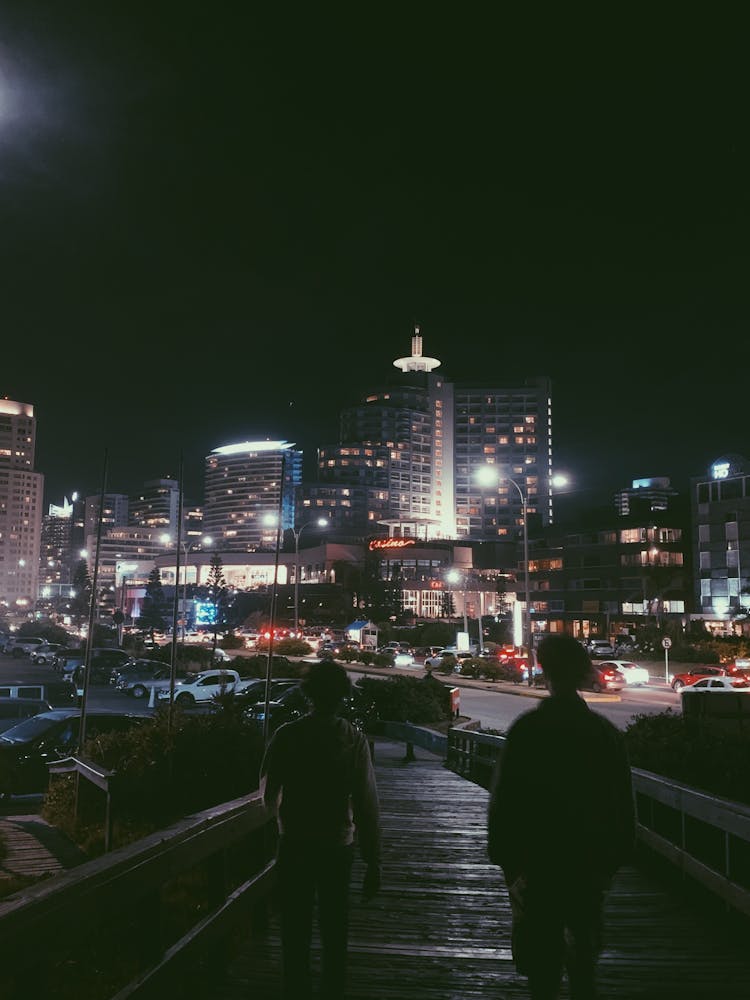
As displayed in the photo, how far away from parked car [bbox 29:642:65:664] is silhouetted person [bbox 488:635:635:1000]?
188 feet

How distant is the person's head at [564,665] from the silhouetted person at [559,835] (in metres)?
0.16

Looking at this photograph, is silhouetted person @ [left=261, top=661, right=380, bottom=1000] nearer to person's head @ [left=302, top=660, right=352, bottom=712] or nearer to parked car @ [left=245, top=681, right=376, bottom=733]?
person's head @ [left=302, top=660, right=352, bottom=712]

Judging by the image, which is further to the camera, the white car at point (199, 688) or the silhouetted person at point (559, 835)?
the white car at point (199, 688)

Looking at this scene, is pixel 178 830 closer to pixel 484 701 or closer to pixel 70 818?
pixel 70 818

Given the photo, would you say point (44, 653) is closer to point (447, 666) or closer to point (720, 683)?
point (447, 666)

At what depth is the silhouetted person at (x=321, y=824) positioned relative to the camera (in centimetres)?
421

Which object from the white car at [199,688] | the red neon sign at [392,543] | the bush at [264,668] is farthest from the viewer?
the red neon sign at [392,543]

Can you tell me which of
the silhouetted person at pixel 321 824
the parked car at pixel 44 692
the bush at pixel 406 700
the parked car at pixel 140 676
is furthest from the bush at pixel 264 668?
the silhouetted person at pixel 321 824

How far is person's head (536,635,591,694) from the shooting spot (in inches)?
160

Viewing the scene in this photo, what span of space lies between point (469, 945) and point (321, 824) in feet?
8.90

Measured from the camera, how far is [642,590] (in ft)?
309

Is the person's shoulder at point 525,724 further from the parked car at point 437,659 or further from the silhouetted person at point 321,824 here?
the parked car at point 437,659

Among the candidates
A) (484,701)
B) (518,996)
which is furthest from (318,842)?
(484,701)

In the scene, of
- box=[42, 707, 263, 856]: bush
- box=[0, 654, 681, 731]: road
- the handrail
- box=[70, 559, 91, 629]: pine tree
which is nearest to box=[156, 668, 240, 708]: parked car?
A: box=[0, 654, 681, 731]: road
